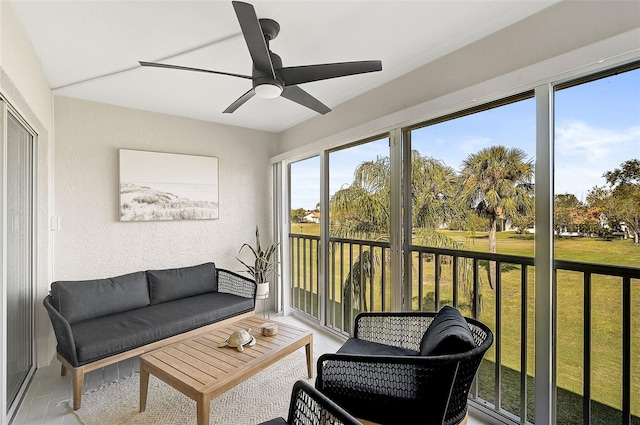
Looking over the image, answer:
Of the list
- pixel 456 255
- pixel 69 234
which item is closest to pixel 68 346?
pixel 69 234

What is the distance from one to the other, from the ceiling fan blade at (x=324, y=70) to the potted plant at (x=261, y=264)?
2.62m

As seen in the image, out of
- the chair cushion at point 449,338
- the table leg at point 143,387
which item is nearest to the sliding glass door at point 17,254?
the table leg at point 143,387

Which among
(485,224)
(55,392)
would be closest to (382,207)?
(485,224)

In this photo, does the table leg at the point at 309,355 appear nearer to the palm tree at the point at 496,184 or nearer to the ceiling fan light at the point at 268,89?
the palm tree at the point at 496,184

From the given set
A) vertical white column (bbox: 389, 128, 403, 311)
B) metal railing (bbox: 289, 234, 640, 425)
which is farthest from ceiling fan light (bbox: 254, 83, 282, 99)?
metal railing (bbox: 289, 234, 640, 425)

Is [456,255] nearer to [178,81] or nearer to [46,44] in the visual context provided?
[178,81]

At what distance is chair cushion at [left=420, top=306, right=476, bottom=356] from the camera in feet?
4.73

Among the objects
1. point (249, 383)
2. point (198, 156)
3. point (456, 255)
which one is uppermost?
point (198, 156)

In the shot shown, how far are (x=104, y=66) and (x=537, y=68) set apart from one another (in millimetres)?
2948

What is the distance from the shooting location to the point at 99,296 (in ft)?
9.31

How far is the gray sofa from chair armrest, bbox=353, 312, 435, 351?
5.05ft

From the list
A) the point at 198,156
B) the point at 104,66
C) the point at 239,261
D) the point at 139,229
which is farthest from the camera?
the point at 239,261

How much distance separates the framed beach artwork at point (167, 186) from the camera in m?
3.33

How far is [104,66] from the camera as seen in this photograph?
7.89 ft
